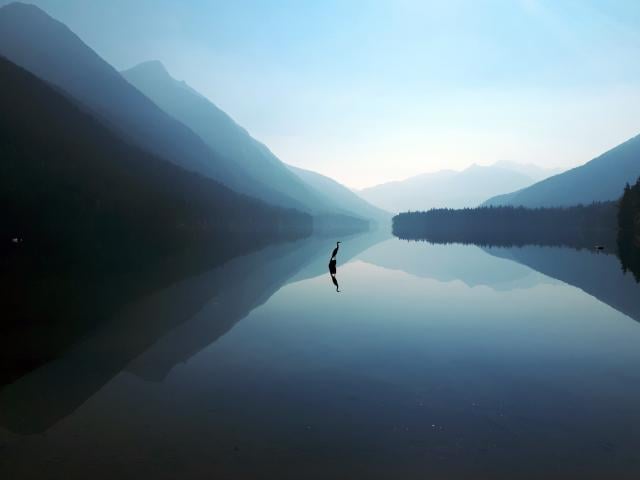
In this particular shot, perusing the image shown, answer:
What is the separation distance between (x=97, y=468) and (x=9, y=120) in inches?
7386

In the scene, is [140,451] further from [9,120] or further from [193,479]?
[9,120]

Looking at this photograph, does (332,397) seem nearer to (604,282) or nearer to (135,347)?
(135,347)

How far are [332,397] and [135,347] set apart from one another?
10849mm

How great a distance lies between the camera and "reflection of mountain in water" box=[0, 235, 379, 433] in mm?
13188

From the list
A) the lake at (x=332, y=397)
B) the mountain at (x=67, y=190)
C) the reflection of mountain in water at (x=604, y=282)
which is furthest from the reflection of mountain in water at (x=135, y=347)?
the mountain at (x=67, y=190)

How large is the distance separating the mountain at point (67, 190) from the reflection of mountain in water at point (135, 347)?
4092cm

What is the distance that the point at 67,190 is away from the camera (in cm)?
11631

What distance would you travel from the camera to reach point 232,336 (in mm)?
22047

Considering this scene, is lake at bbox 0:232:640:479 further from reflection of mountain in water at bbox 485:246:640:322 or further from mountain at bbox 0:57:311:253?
mountain at bbox 0:57:311:253

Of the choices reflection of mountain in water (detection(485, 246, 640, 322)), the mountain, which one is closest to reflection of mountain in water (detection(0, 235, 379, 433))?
reflection of mountain in water (detection(485, 246, 640, 322))

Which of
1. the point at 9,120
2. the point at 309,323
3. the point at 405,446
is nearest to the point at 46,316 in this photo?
the point at 309,323

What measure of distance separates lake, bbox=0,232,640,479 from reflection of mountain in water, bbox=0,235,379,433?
0.31 ft

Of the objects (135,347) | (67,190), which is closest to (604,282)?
(135,347)

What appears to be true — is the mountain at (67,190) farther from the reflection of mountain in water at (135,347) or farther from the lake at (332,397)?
the lake at (332,397)
